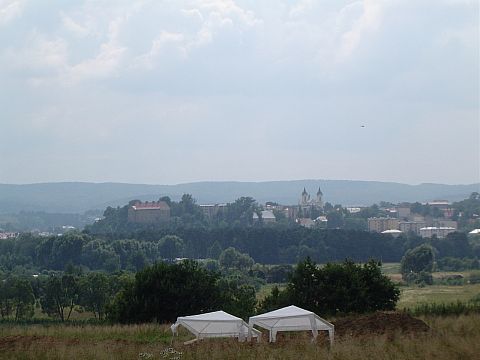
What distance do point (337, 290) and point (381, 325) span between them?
1068cm

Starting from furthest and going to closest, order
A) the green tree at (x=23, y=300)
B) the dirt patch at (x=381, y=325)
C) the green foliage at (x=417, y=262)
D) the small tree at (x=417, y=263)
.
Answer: the green foliage at (x=417, y=262) < the small tree at (x=417, y=263) < the green tree at (x=23, y=300) < the dirt patch at (x=381, y=325)

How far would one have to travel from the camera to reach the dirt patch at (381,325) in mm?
21730

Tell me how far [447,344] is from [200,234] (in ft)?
526

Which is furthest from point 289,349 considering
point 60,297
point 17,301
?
point 60,297

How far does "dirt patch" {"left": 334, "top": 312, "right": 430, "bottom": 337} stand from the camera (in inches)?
855

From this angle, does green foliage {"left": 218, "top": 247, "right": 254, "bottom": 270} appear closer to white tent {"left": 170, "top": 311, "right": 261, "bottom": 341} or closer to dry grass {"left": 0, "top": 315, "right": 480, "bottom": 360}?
white tent {"left": 170, "top": 311, "right": 261, "bottom": 341}

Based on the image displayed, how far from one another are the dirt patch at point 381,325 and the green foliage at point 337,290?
8643 millimetres

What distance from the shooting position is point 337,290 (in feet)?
110

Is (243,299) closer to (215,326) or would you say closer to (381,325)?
(381,325)

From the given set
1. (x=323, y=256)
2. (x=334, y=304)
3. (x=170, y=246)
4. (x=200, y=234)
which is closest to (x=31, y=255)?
(x=170, y=246)

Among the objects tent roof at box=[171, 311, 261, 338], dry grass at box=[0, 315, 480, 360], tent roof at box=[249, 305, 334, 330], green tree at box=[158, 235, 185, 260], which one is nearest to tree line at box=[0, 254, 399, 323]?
tent roof at box=[171, 311, 261, 338]

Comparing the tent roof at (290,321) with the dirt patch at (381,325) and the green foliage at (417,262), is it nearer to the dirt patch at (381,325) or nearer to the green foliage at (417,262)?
the dirt patch at (381,325)

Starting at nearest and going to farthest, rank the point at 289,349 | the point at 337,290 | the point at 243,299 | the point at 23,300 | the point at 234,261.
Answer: the point at 289,349 → the point at 337,290 → the point at 243,299 → the point at 23,300 → the point at 234,261

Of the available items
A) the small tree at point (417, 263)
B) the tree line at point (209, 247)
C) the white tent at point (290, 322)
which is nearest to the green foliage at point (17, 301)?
the white tent at point (290, 322)
